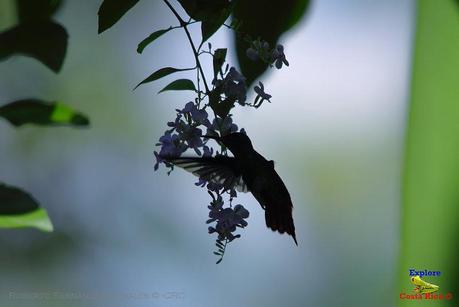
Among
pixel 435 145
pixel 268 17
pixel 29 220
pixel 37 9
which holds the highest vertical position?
pixel 435 145

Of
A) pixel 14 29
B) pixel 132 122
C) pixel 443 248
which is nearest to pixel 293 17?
pixel 14 29

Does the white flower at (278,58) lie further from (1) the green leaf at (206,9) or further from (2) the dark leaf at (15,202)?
(2) the dark leaf at (15,202)

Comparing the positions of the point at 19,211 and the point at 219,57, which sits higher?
the point at 219,57

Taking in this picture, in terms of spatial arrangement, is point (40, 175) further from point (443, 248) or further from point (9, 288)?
point (443, 248)

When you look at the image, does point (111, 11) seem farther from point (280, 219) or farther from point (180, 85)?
point (280, 219)

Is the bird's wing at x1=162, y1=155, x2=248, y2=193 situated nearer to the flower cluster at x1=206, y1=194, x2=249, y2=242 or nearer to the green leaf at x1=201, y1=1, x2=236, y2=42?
the flower cluster at x1=206, y1=194, x2=249, y2=242

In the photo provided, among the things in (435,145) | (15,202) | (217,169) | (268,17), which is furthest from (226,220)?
(435,145)

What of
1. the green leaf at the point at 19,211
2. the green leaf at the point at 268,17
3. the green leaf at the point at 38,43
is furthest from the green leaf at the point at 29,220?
the green leaf at the point at 268,17
